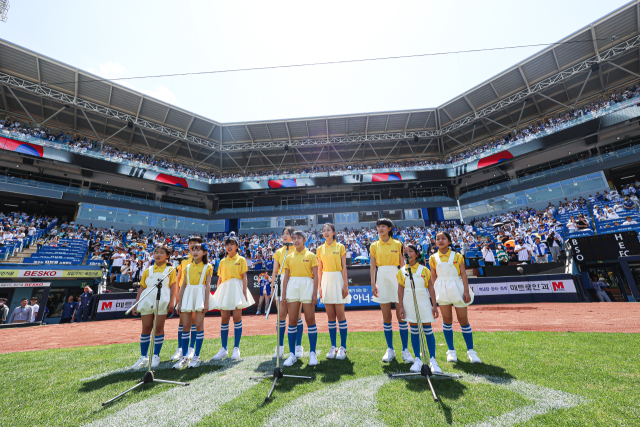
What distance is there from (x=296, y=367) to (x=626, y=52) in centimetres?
3724

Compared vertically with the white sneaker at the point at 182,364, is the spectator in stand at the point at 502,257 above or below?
above

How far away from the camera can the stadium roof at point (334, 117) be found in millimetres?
23484

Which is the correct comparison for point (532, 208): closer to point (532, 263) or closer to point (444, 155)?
point (444, 155)

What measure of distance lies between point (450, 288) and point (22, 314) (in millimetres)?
18143

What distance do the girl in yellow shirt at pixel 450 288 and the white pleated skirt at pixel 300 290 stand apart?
200 centimetres

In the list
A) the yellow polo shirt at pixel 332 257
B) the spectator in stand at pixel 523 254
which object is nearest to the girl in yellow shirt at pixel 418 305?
the yellow polo shirt at pixel 332 257

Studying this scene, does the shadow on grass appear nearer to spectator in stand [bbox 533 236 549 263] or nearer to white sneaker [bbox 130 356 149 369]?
white sneaker [bbox 130 356 149 369]

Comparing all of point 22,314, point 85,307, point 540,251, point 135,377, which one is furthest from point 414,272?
point 22,314

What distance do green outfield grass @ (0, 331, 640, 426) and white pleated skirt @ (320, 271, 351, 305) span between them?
952mm

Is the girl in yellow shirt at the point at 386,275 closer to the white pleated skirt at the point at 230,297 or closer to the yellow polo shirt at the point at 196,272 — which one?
the white pleated skirt at the point at 230,297

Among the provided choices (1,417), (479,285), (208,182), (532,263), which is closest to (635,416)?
(1,417)

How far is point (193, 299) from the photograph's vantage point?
5.06m

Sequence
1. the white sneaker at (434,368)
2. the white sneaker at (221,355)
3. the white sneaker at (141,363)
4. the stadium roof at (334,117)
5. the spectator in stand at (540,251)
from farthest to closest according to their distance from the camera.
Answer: the stadium roof at (334,117), the spectator in stand at (540,251), the white sneaker at (221,355), the white sneaker at (141,363), the white sneaker at (434,368)

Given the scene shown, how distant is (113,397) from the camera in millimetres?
3279
